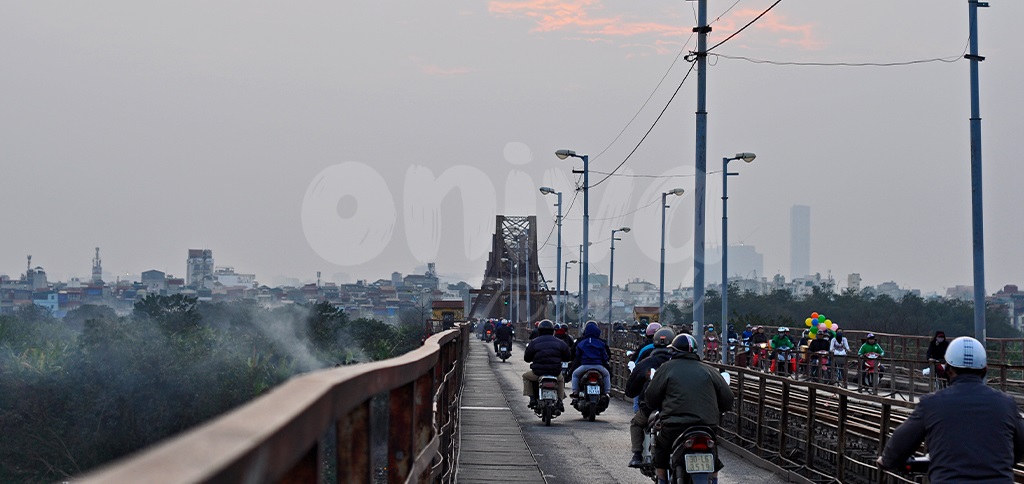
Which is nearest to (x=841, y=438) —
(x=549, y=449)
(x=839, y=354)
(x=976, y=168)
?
(x=549, y=449)

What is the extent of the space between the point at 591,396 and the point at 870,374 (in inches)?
432

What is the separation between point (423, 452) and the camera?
19.9ft

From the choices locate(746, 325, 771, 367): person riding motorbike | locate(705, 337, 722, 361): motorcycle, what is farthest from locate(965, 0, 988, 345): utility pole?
locate(705, 337, 722, 361): motorcycle

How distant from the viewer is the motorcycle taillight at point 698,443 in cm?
1095

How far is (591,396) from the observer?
2267 cm

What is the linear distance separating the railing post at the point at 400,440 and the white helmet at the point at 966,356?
2968 mm

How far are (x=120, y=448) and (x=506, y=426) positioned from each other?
82488 mm

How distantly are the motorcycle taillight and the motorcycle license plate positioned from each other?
7 cm

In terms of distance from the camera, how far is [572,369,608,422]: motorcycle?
73.5 feet

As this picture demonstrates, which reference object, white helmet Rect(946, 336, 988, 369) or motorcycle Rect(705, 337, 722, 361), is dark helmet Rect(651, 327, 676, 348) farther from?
motorcycle Rect(705, 337, 722, 361)

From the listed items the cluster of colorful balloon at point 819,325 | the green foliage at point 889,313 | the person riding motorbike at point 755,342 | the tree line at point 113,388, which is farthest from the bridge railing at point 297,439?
the green foliage at point 889,313

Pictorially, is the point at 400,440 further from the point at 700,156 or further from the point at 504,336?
the point at 504,336

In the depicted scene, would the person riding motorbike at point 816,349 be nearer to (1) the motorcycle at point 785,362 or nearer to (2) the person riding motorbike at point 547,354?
(1) the motorcycle at point 785,362

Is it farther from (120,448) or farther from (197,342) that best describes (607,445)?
(197,342)
